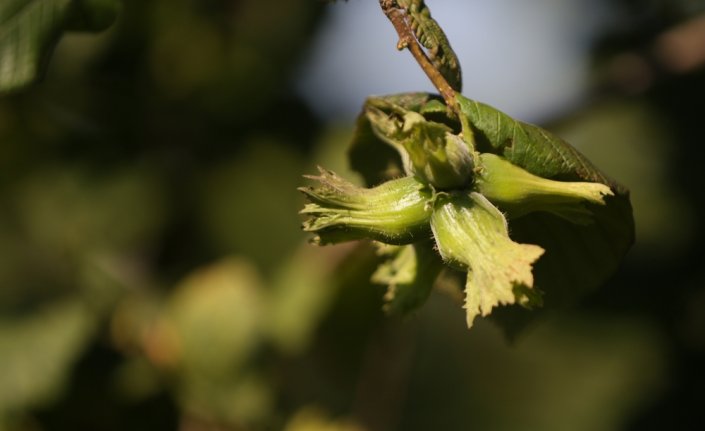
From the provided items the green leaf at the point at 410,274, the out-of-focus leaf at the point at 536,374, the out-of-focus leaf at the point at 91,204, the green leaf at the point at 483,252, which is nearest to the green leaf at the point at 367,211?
the green leaf at the point at 483,252

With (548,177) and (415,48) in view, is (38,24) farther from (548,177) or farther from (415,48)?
(548,177)

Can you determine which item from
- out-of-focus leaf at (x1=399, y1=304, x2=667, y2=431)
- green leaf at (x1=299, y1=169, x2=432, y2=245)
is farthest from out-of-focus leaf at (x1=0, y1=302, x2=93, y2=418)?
green leaf at (x1=299, y1=169, x2=432, y2=245)

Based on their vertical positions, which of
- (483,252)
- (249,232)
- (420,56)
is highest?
(420,56)

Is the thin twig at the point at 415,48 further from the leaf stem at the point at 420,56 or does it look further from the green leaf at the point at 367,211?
the green leaf at the point at 367,211

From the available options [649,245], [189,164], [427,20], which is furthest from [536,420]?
[427,20]

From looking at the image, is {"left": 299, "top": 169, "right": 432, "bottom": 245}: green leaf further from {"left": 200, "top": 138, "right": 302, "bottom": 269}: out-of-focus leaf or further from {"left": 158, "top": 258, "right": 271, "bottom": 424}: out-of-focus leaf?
{"left": 200, "top": 138, "right": 302, "bottom": 269}: out-of-focus leaf

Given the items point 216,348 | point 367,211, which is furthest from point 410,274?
point 216,348

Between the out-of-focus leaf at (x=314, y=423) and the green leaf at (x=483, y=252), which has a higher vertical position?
the green leaf at (x=483, y=252)
